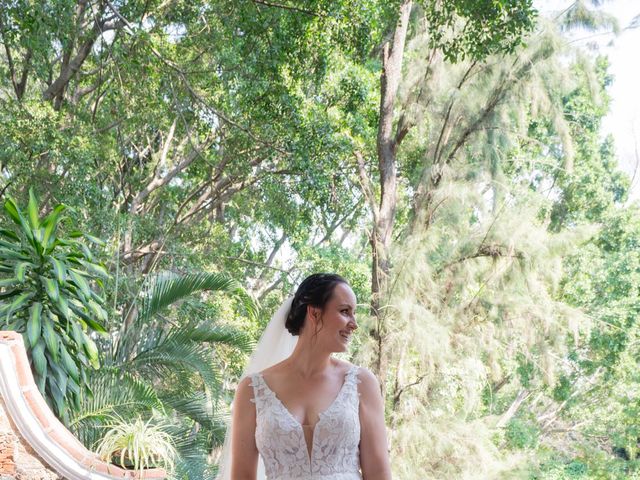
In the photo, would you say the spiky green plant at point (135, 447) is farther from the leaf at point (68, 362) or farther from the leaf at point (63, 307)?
the leaf at point (63, 307)

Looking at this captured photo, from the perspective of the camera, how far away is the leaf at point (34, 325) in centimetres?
388

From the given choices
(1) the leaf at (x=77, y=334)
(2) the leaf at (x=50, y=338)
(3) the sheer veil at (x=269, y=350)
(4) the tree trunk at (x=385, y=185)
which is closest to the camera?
(3) the sheer veil at (x=269, y=350)

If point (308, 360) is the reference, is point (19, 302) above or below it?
above

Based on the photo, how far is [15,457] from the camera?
11.0ft

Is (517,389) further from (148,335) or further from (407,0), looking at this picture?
(148,335)

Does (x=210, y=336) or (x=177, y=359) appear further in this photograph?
(x=210, y=336)

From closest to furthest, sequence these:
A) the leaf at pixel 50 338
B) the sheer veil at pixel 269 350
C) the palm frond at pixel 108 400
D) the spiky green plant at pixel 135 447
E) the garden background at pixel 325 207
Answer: the sheer veil at pixel 269 350
the spiky green plant at pixel 135 447
the leaf at pixel 50 338
the palm frond at pixel 108 400
the garden background at pixel 325 207

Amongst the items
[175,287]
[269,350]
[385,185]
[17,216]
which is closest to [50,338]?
[17,216]

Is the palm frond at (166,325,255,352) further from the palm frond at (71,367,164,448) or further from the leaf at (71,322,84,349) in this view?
the leaf at (71,322,84,349)

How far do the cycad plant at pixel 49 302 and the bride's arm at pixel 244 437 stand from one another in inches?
71.4

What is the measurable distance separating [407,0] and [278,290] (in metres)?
4.59

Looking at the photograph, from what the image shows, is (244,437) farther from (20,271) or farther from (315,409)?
(20,271)

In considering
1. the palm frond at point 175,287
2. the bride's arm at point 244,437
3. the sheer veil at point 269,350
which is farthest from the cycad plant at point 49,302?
the bride's arm at point 244,437

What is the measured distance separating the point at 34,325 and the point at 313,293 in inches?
81.9
